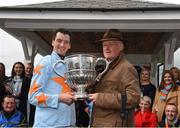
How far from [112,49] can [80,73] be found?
305 mm

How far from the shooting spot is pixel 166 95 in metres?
6.16

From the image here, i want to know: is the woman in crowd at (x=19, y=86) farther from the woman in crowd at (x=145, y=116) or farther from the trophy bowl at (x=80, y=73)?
the trophy bowl at (x=80, y=73)

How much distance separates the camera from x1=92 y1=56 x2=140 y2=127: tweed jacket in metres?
2.88

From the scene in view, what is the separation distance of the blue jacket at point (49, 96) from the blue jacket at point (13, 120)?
290 cm

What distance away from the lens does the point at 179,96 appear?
6.07 metres

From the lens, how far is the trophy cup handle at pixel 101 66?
304cm

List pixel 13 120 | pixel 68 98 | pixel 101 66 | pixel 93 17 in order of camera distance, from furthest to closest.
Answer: pixel 93 17 → pixel 13 120 → pixel 101 66 → pixel 68 98

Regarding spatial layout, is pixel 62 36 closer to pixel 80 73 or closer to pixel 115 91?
pixel 80 73

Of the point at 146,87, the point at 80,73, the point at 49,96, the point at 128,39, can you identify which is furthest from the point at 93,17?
the point at 49,96

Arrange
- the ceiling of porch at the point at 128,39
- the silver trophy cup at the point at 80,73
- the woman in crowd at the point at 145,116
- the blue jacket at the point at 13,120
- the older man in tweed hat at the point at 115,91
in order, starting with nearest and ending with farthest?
the older man in tweed hat at the point at 115,91, the silver trophy cup at the point at 80,73, the blue jacket at the point at 13,120, the woman in crowd at the point at 145,116, the ceiling of porch at the point at 128,39

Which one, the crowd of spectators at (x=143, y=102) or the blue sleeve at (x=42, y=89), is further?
the crowd of spectators at (x=143, y=102)

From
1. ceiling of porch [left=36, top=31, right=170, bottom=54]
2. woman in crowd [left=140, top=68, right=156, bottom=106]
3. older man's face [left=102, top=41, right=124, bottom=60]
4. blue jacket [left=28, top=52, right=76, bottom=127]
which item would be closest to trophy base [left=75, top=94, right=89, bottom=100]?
blue jacket [left=28, top=52, right=76, bottom=127]

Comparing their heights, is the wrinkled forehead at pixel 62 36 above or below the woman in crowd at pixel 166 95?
above

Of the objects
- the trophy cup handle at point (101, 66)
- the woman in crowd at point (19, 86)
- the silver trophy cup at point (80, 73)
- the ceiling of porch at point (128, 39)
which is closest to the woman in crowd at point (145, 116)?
the woman in crowd at point (19, 86)
